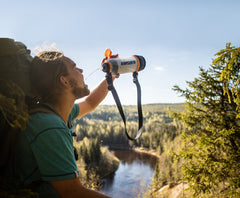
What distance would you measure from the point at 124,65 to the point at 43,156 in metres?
1.54

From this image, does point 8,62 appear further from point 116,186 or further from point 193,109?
point 116,186

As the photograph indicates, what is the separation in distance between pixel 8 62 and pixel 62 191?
83cm

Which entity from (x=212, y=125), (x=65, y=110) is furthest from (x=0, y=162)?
(x=212, y=125)

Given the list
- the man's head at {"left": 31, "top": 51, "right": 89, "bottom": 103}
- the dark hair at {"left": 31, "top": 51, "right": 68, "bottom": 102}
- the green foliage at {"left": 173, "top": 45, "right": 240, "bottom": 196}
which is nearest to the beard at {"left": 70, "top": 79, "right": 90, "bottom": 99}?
the man's head at {"left": 31, "top": 51, "right": 89, "bottom": 103}

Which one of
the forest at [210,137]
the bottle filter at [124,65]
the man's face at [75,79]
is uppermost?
the bottle filter at [124,65]

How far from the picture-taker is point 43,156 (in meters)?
0.98

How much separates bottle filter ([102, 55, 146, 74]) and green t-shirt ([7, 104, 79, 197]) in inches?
45.9

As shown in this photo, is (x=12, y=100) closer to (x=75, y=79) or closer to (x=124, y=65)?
(x=75, y=79)

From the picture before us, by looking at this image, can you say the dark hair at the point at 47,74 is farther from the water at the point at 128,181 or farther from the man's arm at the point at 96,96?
the water at the point at 128,181

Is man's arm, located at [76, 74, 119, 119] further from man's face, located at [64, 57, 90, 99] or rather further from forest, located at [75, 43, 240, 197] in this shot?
forest, located at [75, 43, 240, 197]

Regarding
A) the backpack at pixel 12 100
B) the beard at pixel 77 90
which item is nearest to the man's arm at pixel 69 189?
the backpack at pixel 12 100

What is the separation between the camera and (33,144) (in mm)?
1009

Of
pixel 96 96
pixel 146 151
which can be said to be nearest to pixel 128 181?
pixel 96 96

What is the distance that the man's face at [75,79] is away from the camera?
4.94ft
